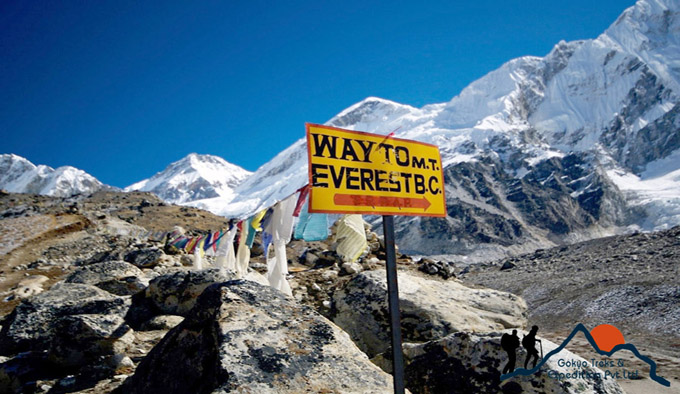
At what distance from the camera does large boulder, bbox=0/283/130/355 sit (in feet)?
19.6

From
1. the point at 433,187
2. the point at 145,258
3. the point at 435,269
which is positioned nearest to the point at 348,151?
the point at 433,187

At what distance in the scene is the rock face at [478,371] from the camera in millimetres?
3932

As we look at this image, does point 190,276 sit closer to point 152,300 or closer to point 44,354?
point 152,300

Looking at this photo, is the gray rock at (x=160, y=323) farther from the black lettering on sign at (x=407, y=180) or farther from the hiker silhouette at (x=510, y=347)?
the hiker silhouette at (x=510, y=347)

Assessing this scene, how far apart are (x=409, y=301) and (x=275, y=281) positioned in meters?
2.61

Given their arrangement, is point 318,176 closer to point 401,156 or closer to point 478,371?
point 401,156

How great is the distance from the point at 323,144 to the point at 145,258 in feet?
37.3

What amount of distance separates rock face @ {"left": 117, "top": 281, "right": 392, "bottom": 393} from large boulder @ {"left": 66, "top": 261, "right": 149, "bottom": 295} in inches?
200

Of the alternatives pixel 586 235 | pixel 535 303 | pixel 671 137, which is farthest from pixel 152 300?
pixel 671 137

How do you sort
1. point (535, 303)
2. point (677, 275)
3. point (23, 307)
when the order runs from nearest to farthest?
point (23, 307) → point (677, 275) → point (535, 303)

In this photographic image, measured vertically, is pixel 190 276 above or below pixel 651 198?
below

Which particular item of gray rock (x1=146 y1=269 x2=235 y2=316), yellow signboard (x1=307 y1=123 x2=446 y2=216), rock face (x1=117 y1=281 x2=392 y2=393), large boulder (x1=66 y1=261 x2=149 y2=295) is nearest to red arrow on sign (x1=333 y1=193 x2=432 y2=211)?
yellow signboard (x1=307 y1=123 x2=446 y2=216)

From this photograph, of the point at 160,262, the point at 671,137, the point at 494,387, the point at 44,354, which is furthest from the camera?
the point at 671,137

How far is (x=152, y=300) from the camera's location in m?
7.52
